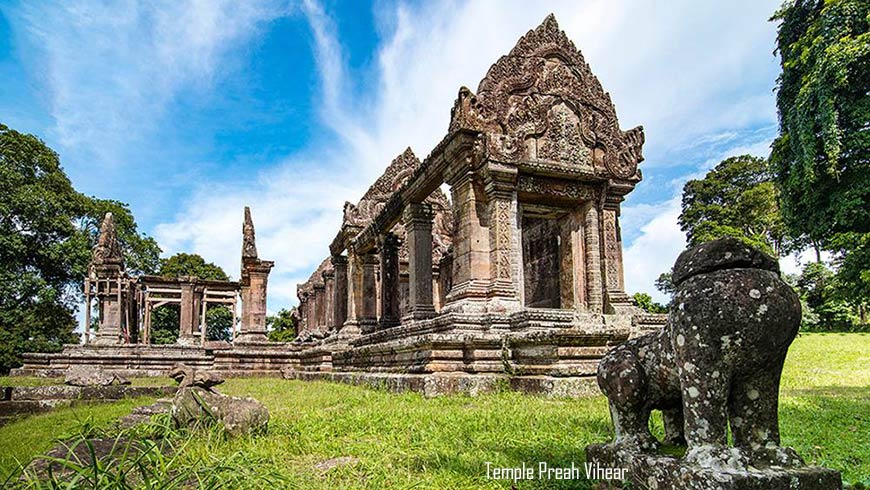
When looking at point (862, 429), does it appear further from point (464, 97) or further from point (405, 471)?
point (464, 97)

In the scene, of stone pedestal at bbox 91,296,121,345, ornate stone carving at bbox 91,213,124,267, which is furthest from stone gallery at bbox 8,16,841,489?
ornate stone carving at bbox 91,213,124,267

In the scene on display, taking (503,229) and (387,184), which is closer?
(503,229)

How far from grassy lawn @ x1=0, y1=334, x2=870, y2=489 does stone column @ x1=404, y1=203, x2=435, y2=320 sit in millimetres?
5257

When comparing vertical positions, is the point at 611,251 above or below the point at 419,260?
below

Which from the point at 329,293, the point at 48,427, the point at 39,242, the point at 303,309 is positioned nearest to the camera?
the point at 48,427

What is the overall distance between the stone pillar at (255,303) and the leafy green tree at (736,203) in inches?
908

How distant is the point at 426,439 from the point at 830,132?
21691 mm

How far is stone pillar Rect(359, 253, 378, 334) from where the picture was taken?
1791cm

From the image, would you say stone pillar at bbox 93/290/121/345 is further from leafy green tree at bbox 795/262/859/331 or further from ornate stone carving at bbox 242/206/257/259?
leafy green tree at bbox 795/262/859/331

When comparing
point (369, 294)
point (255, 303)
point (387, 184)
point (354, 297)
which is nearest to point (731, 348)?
point (369, 294)

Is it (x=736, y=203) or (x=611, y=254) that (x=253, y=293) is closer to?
(x=611, y=254)

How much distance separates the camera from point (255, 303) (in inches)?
898

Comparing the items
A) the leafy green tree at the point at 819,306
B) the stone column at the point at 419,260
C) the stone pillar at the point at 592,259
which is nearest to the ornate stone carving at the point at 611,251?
the stone pillar at the point at 592,259

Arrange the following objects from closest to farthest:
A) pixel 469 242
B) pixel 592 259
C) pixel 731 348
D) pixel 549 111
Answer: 1. pixel 731 348
2. pixel 469 242
3. pixel 549 111
4. pixel 592 259
